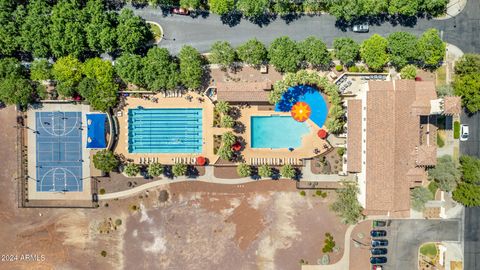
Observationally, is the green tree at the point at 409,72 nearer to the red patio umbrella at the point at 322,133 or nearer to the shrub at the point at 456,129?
the shrub at the point at 456,129

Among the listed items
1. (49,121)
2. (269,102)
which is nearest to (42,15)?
(49,121)

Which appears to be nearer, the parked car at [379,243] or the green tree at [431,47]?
the green tree at [431,47]

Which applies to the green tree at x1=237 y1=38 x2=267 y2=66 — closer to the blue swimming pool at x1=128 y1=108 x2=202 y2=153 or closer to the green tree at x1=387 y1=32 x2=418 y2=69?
the blue swimming pool at x1=128 y1=108 x2=202 y2=153

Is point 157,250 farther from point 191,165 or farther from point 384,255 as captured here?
point 384,255

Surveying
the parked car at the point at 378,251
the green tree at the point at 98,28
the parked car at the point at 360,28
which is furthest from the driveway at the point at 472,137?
the green tree at the point at 98,28

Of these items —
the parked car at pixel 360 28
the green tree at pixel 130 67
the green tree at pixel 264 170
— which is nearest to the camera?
the green tree at pixel 130 67

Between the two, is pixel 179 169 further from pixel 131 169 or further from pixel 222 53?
pixel 222 53
